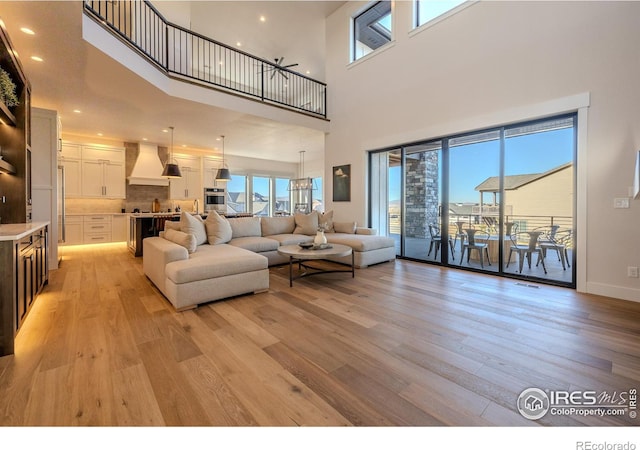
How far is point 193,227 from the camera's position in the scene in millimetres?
3951

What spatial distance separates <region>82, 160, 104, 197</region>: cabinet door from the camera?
7.24 metres

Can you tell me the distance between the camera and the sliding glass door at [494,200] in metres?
3.76

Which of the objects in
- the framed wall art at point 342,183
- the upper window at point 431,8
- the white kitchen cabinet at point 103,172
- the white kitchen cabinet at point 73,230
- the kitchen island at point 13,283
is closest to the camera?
the kitchen island at point 13,283

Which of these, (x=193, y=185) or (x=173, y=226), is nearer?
(x=173, y=226)

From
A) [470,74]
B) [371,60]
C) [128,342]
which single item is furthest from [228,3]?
[128,342]

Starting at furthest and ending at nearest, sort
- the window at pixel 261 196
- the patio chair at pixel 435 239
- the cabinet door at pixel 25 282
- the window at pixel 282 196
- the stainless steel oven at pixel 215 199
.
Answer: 1. the window at pixel 282 196
2. the window at pixel 261 196
3. the stainless steel oven at pixel 215 199
4. the patio chair at pixel 435 239
5. the cabinet door at pixel 25 282

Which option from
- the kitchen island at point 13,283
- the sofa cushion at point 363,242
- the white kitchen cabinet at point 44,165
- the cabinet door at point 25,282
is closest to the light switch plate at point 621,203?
the sofa cushion at point 363,242

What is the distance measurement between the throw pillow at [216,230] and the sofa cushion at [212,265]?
2.45ft

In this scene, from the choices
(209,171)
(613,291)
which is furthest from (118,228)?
(613,291)

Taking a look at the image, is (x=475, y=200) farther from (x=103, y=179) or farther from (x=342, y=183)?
(x=103, y=179)

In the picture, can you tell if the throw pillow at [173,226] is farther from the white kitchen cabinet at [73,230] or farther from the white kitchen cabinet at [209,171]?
the white kitchen cabinet at [209,171]

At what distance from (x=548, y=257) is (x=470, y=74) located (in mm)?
3019

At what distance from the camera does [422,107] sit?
5062mm

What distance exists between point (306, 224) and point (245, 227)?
1.24 meters
